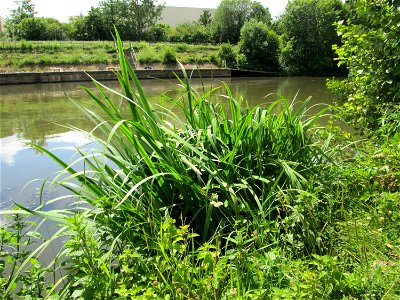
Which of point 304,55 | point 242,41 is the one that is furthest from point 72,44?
point 304,55

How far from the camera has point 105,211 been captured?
1365mm

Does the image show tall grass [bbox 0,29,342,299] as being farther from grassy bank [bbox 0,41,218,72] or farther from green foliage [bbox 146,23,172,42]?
green foliage [bbox 146,23,172,42]

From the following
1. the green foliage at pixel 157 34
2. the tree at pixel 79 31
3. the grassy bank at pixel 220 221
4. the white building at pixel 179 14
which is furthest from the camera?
the white building at pixel 179 14

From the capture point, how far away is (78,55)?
26094mm

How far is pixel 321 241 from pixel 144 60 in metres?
27.7

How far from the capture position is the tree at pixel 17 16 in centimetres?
3519

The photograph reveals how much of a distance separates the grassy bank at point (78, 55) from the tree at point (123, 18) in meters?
8.29

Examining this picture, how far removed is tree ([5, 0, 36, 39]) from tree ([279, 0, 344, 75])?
1019 inches

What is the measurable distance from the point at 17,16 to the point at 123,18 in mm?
11374

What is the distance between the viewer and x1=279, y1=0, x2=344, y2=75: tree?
3094 cm

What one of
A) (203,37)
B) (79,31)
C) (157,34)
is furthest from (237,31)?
(79,31)

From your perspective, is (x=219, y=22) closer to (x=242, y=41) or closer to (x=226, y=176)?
(x=242, y=41)

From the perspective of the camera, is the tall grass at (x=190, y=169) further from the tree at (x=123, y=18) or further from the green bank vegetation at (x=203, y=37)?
the tree at (x=123, y=18)

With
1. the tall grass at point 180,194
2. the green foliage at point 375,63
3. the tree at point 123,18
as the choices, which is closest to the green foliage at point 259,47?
the tree at point 123,18
